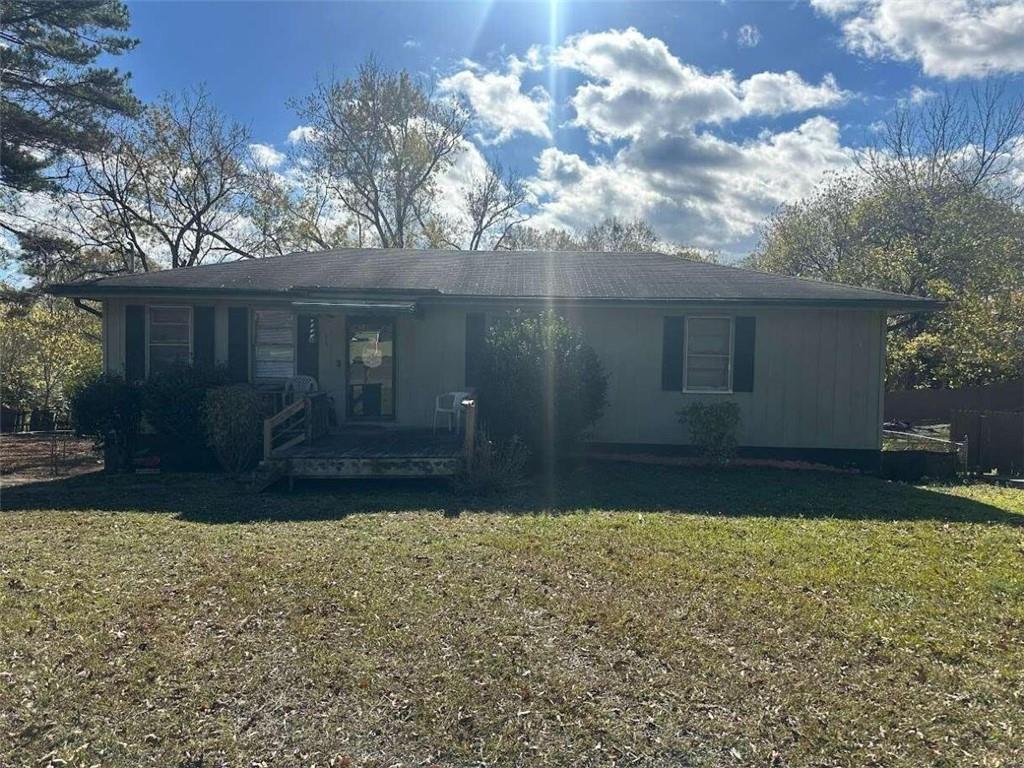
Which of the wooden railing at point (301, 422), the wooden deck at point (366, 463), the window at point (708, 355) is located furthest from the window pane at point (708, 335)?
the wooden railing at point (301, 422)

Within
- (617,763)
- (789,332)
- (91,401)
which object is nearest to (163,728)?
(617,763)

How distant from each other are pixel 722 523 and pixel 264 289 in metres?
7.48

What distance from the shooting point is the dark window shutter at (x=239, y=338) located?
33.0 feet

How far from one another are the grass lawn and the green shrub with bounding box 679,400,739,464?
3.05m

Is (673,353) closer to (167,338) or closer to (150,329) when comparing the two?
(167,338)

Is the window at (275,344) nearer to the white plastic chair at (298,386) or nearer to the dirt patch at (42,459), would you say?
the white plastic chair at (298,386)

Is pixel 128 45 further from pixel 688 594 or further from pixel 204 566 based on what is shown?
pixel 688 594

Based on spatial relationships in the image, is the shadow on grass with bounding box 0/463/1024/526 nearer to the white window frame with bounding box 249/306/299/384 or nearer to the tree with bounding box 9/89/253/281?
the white window frame with bounding box 249/306/299/384

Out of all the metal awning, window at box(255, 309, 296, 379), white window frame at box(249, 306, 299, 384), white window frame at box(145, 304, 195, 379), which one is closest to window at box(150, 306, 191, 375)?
white window frame at box(145, 304, 195, 379)

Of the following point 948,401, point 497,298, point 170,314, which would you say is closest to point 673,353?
point 497,298

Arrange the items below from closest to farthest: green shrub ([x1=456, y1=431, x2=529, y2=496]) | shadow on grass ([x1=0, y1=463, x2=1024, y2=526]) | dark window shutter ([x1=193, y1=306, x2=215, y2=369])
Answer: shadow on grass ([x1=0, y1=463, x2=1024, y2=526]) → green shrub ([x1=456, y1=431, x2=529, y2=496]) → dark window shutter ([x1=193, y1=306, x2=215, y2=369])

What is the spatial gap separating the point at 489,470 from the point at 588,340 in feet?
11.2

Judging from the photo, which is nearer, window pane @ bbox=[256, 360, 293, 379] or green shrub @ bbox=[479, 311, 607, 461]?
green shrub @ bbox=[479, 311, 607, 461]

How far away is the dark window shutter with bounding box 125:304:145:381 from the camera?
32.9ft
